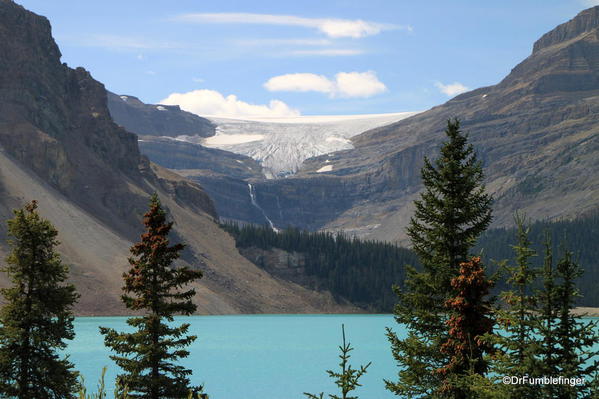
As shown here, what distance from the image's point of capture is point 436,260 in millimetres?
24781

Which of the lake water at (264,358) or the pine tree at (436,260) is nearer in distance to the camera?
the pine tree at (436,260)

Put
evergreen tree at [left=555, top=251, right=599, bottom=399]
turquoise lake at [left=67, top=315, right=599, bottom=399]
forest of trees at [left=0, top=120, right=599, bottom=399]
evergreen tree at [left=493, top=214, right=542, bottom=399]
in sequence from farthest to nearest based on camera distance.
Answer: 1. turquoise lake at [left=67, top=315, right=599, bottom=399]
2. forest of trees at [left=0, top=120, right=599, bottom=399]
3. evergreen tree at [left=493, top=214, right=542, bottom=399]
4. evergreen tree at [left=555, top=251, right=599, bottom=399]

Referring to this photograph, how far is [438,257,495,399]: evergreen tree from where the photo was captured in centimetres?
2172

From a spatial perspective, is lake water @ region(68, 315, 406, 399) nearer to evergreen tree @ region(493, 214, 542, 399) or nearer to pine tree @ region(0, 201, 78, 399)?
pine tree @ region(0, 201, 78, 399)

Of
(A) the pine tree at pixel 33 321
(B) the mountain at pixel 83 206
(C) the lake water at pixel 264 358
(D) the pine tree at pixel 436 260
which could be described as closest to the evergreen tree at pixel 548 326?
(D) the pine tree at pixel 436 260

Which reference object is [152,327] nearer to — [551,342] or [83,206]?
[551,342]

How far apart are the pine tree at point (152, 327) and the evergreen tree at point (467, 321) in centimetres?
809

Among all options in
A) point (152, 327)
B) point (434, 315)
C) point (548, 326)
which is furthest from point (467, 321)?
point (152, 327)

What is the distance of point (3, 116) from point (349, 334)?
103 m

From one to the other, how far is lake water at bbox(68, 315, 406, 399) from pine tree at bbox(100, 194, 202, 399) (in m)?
18.0

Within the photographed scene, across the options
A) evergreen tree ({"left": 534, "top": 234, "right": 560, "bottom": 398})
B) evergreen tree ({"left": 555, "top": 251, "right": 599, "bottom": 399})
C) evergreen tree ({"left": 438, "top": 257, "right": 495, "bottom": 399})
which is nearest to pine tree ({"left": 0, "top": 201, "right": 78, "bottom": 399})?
evergreen tree ({"left": 438, "top": 257, "right": 495, "bottom": 399})

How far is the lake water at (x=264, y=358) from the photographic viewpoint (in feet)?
207

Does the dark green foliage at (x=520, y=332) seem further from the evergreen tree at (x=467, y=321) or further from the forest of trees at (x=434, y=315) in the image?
the evergreen tree at (x=467, y=321)

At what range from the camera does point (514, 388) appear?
16.4 meters
